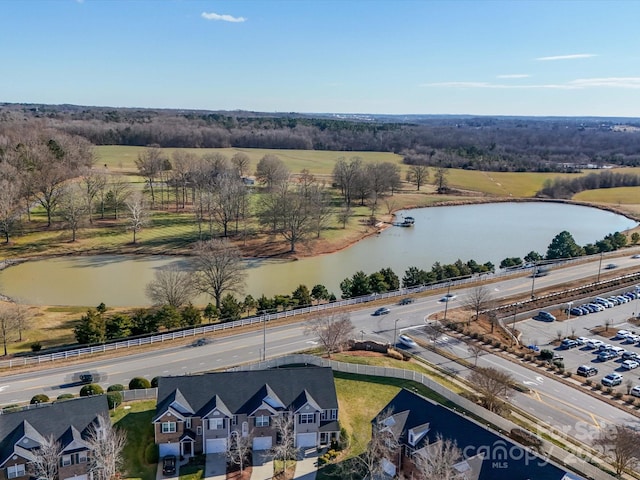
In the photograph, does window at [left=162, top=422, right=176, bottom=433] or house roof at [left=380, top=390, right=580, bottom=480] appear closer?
house roof at [left=380, top=390, right=580, bottom=480]

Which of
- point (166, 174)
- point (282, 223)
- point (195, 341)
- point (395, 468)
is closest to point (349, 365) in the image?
point (395, 468)

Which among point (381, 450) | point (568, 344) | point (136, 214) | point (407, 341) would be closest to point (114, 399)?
point (381, 450)

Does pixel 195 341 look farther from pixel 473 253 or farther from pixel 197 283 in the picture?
pixel 473 253

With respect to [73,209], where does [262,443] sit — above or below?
below

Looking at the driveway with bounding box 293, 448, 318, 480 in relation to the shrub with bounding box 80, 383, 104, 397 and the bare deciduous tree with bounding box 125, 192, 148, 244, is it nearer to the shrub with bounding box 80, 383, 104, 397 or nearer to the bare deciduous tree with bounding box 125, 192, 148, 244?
the shrub with bounding box 80, 383, 104, 397

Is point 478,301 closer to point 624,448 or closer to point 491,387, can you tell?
point 491,387

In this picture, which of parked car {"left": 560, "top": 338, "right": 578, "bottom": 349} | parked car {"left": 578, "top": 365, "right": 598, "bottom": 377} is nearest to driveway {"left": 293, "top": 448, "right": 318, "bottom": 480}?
parked car {"left": 578, "top": 365, "right": 598, "bottom": 377}
